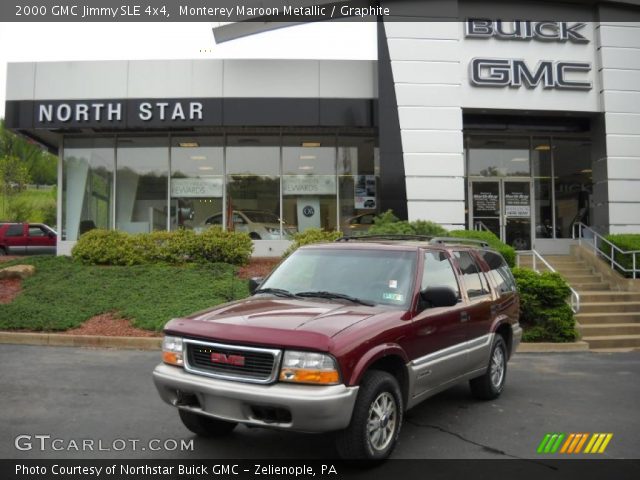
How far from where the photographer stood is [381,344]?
430 cm

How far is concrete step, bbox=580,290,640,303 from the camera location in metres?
12.5

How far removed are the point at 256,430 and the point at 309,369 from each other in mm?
1527

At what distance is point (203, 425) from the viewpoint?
187 inches

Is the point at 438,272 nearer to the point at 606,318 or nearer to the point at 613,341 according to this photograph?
the point at 613,341

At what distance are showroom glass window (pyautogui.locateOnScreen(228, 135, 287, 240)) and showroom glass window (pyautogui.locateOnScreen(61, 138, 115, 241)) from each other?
3683 mm

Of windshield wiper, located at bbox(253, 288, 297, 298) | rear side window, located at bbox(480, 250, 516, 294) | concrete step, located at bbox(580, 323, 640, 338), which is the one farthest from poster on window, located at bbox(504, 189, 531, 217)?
windshield wiper, located at bbox(253, 288, 297, 298)

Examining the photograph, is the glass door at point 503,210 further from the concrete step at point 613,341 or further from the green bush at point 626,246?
the concrete step at point 613,341

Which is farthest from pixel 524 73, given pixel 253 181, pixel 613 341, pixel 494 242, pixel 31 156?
pixel 31 156

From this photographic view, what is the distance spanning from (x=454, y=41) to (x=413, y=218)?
489cm

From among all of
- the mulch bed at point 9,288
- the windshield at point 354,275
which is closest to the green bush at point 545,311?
the windshield at point 354,275

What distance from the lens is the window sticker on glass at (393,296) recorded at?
4.89 metres

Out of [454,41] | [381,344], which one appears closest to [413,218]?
[454,41]

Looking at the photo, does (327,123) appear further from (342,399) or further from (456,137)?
(342,399)

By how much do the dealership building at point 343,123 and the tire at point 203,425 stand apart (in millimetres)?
10494
